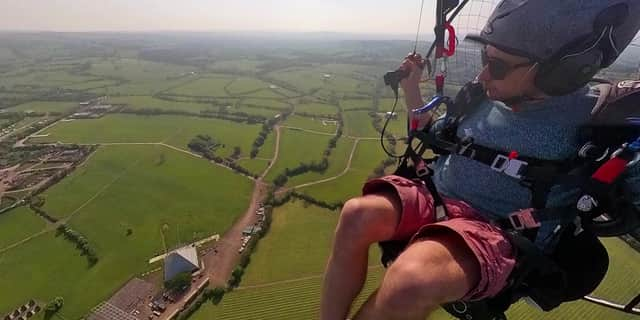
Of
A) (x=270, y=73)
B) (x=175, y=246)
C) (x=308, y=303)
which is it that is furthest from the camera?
(x=270, y=73)

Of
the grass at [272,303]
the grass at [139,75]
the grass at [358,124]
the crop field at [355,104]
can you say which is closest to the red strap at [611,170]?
the grass at [272,303]

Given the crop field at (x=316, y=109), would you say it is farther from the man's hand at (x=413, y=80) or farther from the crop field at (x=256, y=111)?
the man's hand at (x=413, y=80)

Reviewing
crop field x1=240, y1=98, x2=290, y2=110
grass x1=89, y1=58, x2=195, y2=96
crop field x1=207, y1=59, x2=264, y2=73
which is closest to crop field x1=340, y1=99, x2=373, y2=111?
crop field x1=240, y1=98, x2=290, y2=110

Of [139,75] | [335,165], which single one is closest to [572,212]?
[335,165]

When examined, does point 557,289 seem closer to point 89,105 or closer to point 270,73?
point 89,105

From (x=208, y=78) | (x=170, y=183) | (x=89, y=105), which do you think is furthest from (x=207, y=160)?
(x=208, y=78)

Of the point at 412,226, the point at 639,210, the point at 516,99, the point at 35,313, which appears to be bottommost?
the point at 35,313

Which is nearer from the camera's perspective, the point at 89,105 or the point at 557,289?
the point at 557,289
